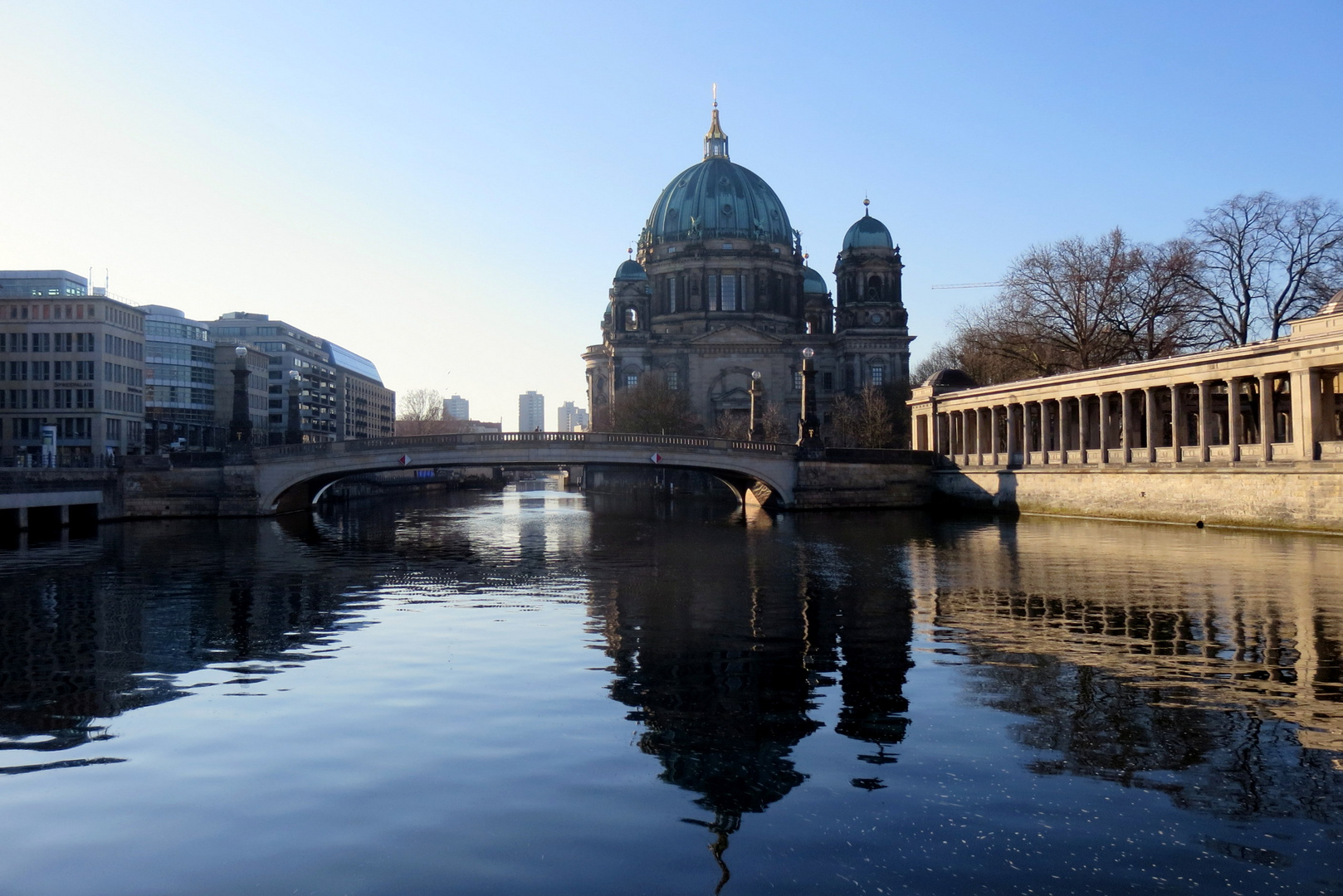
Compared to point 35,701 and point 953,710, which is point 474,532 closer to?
point 35,701

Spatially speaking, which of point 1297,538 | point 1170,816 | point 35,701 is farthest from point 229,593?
point 1297,538

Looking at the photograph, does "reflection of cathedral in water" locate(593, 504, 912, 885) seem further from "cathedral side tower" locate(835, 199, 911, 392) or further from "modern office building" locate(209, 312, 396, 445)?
"modern office building" locate(209, 312, 396, 445)

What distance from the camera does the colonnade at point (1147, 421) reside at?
45031mm

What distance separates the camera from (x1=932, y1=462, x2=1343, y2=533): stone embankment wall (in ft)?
139

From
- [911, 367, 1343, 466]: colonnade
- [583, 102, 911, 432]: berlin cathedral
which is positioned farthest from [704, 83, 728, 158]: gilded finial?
[911, 367, 1343, 466]: colonnade

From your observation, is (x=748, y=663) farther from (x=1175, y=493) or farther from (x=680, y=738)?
(x=1175, y=493)

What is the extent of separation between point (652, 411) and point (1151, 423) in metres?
56.1

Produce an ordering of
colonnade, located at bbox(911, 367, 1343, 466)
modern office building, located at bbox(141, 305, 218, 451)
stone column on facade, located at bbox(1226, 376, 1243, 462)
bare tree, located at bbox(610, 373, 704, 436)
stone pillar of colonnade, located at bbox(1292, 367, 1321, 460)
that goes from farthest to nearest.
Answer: modern office building, located at bbox(141, 305, 218, 451) < bare tree, located at bbox(610, 373, 704, 436) < stone column on facade, located at bbox(1226, 376, 1243, 462) < colonnade, located at bbox(911, 367, 1343, 466) < stone pillar of colonnade, located at bbox(1292, 367, 1321, 460)

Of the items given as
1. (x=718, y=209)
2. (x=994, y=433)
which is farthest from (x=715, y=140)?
(x=994, y=433)

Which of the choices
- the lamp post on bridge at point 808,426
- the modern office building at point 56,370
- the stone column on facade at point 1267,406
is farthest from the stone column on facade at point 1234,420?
the modern office building at point 56,370

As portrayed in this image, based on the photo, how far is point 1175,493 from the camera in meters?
50.8

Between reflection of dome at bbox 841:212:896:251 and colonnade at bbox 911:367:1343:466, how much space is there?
43705 mm

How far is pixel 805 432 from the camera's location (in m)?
69.9

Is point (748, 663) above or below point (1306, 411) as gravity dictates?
below
